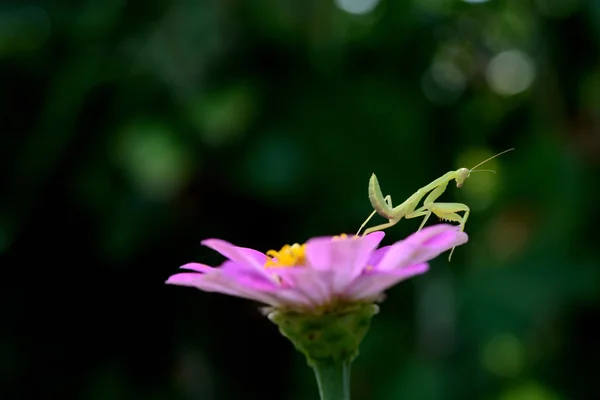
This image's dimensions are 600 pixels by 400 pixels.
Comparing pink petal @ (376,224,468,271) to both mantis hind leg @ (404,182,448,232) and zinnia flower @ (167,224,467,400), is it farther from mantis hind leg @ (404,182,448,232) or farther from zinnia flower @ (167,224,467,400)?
mantis hind leg @ (404,182,448,232)

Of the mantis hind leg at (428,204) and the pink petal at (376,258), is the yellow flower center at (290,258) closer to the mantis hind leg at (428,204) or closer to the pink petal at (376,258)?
the pink petal at (376,258)

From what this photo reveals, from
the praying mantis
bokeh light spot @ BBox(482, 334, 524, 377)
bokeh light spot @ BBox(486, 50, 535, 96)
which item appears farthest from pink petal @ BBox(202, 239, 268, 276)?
bokeh light spot @ BBox(486, 50, 535, 96)

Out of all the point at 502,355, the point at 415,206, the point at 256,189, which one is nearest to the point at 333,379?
the point at 415,206

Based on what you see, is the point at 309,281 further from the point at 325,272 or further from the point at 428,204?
the point at 428,204

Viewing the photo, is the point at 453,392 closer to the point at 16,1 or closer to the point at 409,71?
the point at 409,71

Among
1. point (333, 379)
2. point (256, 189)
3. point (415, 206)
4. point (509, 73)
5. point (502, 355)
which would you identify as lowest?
point (502, 355)

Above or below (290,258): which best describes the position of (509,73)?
above

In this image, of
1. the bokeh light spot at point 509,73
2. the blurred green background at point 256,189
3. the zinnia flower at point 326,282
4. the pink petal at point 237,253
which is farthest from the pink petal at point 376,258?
the bokeh light spot at point 509,73
